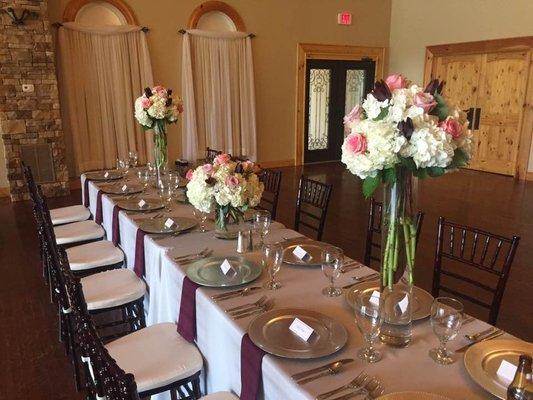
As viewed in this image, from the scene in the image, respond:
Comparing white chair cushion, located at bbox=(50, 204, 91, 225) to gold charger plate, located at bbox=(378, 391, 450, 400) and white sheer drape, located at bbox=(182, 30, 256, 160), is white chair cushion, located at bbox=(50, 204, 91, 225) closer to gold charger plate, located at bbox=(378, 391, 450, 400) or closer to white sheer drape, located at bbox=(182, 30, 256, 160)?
gold charger plate, located at bbox=(378, 391, 450, 400)

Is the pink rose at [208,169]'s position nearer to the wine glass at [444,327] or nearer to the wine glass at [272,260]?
the wine glass at [272,260]

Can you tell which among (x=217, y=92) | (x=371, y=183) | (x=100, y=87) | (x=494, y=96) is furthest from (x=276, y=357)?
(x=494, y=96)

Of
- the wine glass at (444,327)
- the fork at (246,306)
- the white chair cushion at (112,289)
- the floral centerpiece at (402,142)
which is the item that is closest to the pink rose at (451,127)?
the floral centerpiece at (402,142)

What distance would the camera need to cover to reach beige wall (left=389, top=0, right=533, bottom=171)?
747 centimetres

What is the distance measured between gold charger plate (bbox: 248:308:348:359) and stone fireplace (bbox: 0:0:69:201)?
5.75 m

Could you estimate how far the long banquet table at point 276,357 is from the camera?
123cm

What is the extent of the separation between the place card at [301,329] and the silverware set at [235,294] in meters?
0.32

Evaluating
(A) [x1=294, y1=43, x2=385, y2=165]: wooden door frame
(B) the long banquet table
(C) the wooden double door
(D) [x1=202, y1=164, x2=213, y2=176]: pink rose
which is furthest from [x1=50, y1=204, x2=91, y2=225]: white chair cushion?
(C) the wooden double door

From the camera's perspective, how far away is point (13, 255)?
4.21 metres

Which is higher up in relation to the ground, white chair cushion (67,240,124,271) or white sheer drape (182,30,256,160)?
white sheer drape (182,30,256,160)

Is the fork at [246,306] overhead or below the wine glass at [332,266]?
below

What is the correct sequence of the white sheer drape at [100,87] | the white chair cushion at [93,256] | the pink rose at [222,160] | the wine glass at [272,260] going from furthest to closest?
1. the white sheer drape at [100,87]
2. the white chair cushion at [93,256]
3. the pink rose at [222,160]
4. the wine glass at [272,260]

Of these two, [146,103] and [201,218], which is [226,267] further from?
[146,103]

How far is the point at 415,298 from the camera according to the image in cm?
168
